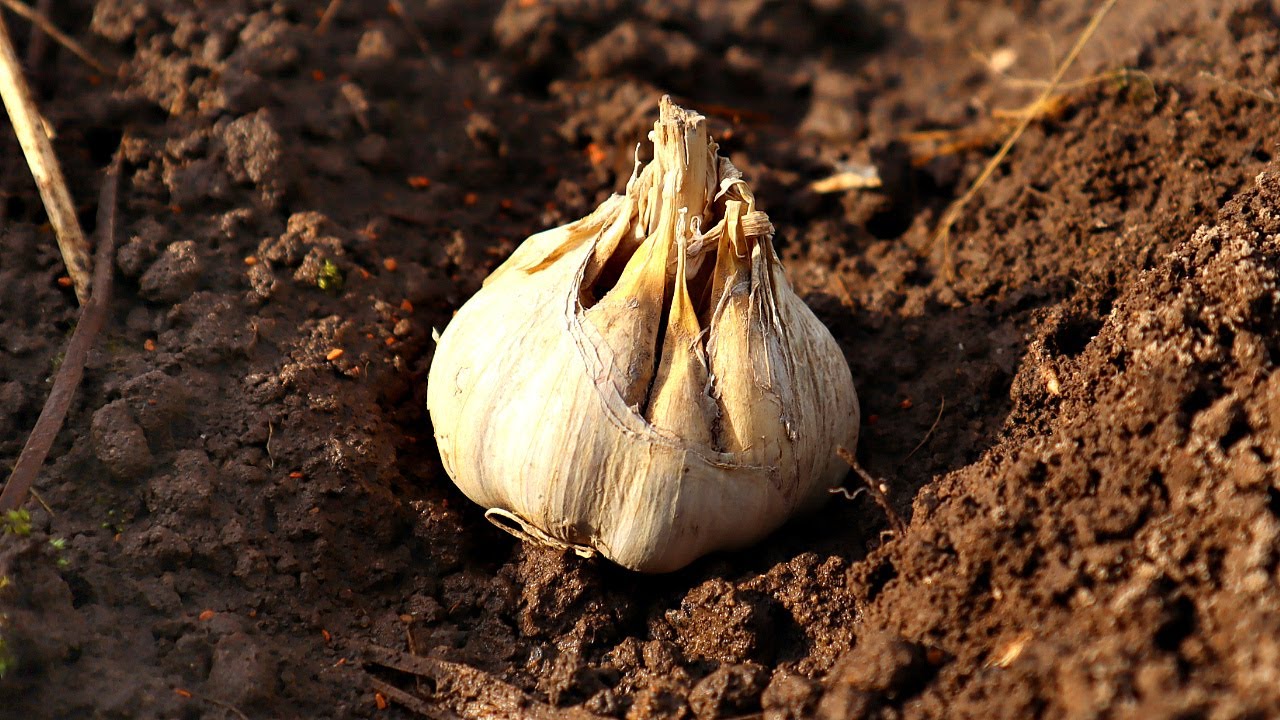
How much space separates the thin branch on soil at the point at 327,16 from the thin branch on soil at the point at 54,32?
0.81 meters

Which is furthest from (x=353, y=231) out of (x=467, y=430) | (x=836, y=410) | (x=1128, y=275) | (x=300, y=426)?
(x=1128, y=275)

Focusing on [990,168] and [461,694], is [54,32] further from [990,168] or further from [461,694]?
[990,168]

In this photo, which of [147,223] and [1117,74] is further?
[1117,74]

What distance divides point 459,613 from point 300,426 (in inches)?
28.9

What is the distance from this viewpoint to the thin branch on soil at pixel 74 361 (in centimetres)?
272

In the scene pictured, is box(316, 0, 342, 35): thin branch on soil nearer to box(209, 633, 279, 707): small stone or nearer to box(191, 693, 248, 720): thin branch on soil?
box(209, 633, 279, 707): small stone

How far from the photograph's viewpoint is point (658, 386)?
Answer: 2.63 metres

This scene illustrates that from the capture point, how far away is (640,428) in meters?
2.55

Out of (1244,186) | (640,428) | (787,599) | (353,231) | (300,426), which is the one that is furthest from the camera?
(353,231)

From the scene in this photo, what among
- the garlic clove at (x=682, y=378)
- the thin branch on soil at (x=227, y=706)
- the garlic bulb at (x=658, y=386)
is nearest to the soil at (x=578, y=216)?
the thin branch on soil at (x=227, y=706)

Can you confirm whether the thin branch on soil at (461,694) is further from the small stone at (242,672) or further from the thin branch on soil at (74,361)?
the thin branch on soil at (74,361)

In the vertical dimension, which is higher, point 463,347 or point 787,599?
point 463,347

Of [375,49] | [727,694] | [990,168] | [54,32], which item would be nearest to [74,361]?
[54,32]

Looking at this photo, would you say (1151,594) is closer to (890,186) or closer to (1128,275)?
(1128,275)
